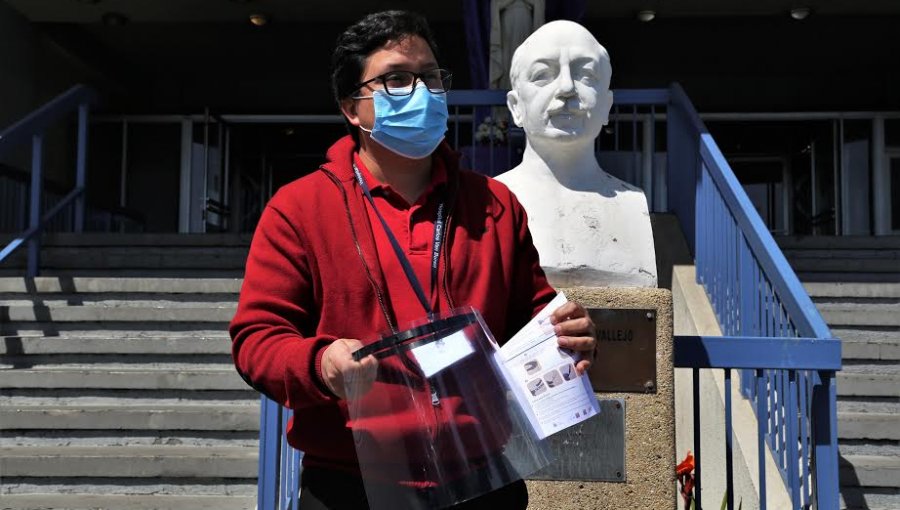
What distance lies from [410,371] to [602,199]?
1.88 m

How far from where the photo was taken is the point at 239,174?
13.0 meters

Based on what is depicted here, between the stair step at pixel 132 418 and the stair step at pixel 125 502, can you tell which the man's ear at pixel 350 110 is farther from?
the stair step at pixel 132 418

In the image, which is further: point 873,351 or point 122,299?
point 122,299

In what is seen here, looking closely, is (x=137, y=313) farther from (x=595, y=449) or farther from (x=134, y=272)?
(x=595, y=449)

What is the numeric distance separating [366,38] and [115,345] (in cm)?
469

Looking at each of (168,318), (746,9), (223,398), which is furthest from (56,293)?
(746,9)

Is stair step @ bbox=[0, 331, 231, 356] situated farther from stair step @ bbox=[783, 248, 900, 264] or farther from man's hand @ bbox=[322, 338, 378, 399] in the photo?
man's hand @ bbox=[322, 338, 378, 399]

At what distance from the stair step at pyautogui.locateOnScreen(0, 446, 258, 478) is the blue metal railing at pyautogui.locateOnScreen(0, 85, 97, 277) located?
183 cm

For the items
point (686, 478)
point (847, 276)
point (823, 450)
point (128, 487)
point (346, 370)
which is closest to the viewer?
point (346, 370)

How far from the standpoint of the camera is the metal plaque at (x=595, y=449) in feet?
9.58

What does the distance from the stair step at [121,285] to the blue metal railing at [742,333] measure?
212cm

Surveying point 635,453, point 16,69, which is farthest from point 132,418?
point 16,69

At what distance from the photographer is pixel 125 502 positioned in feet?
16.0

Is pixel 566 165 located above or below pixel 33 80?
below
